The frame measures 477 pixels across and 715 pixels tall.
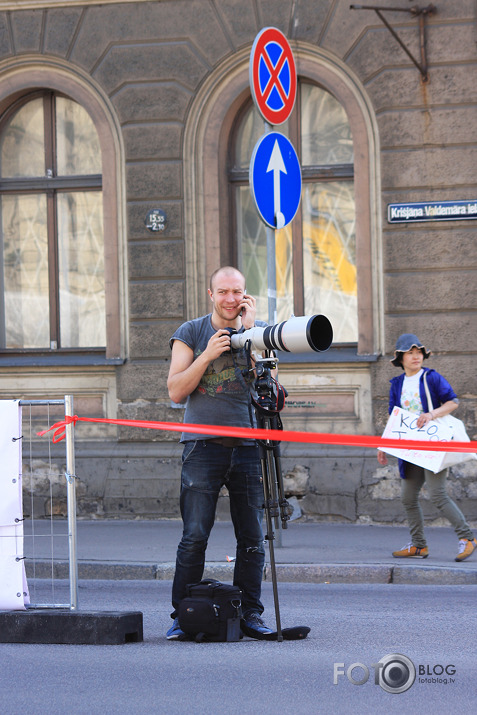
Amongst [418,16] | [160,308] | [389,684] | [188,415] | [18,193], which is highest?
[418,16]

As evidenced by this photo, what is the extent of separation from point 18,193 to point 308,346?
7.76 meters

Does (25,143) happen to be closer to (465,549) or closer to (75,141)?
(75,141)

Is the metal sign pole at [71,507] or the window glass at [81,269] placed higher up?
the window glass at [81,269]

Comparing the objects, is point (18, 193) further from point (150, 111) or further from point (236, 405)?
point (236, 405)

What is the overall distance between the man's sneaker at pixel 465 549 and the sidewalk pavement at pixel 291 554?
0.07 m

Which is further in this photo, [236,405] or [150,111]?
[150,111]

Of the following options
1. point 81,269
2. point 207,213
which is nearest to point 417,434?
point 207,213

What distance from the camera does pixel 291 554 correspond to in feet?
28.9

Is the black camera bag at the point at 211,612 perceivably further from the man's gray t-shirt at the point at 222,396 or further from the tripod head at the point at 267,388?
the tripod head at the point at 267,388

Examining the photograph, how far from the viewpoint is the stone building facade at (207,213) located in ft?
35.1

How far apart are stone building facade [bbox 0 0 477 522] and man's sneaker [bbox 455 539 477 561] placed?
1.97 metres

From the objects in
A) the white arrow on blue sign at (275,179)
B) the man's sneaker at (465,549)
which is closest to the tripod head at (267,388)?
the white arrow on blue sign at (275,179)

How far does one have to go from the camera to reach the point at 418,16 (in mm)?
10648

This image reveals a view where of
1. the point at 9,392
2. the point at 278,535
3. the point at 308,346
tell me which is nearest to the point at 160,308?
the point at 9,392
